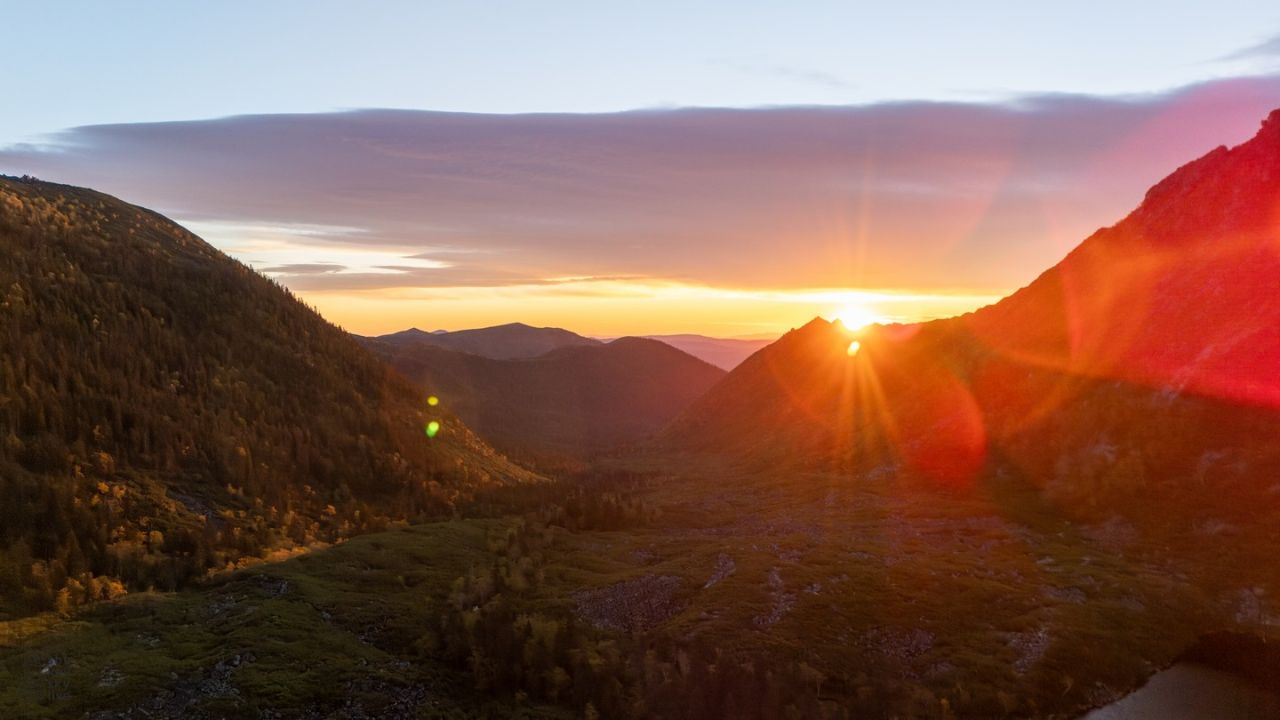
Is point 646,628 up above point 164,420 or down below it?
below

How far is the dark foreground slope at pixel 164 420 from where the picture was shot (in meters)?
45.9

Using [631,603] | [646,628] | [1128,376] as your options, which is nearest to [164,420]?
[631,603]

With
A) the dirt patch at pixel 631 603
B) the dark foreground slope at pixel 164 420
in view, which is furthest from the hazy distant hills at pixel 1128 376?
the dark foreground slope at pixel 164 420

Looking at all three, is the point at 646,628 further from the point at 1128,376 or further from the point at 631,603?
the point at 1128,376

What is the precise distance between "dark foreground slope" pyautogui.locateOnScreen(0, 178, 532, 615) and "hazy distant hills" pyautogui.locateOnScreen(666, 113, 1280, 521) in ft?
202

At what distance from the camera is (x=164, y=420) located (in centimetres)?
6138

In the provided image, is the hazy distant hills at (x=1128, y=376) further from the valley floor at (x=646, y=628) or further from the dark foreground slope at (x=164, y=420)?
the dark foreground slope at (x=164, y=420)

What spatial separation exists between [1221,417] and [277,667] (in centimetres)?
8200

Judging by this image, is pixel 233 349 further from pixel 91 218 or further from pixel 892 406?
pixel 892 406

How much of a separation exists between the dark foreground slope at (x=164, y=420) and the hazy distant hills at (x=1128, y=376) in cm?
6162

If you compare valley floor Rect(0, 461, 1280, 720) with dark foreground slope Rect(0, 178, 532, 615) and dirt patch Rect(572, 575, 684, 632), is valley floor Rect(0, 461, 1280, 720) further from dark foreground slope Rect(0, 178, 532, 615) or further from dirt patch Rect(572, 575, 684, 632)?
dark foreground slope Rect(0, 178, 532, 615)

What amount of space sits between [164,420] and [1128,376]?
97.1m

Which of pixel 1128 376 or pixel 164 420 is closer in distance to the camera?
pixel 164 420

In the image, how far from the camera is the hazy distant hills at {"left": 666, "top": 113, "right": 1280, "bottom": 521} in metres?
70.7
